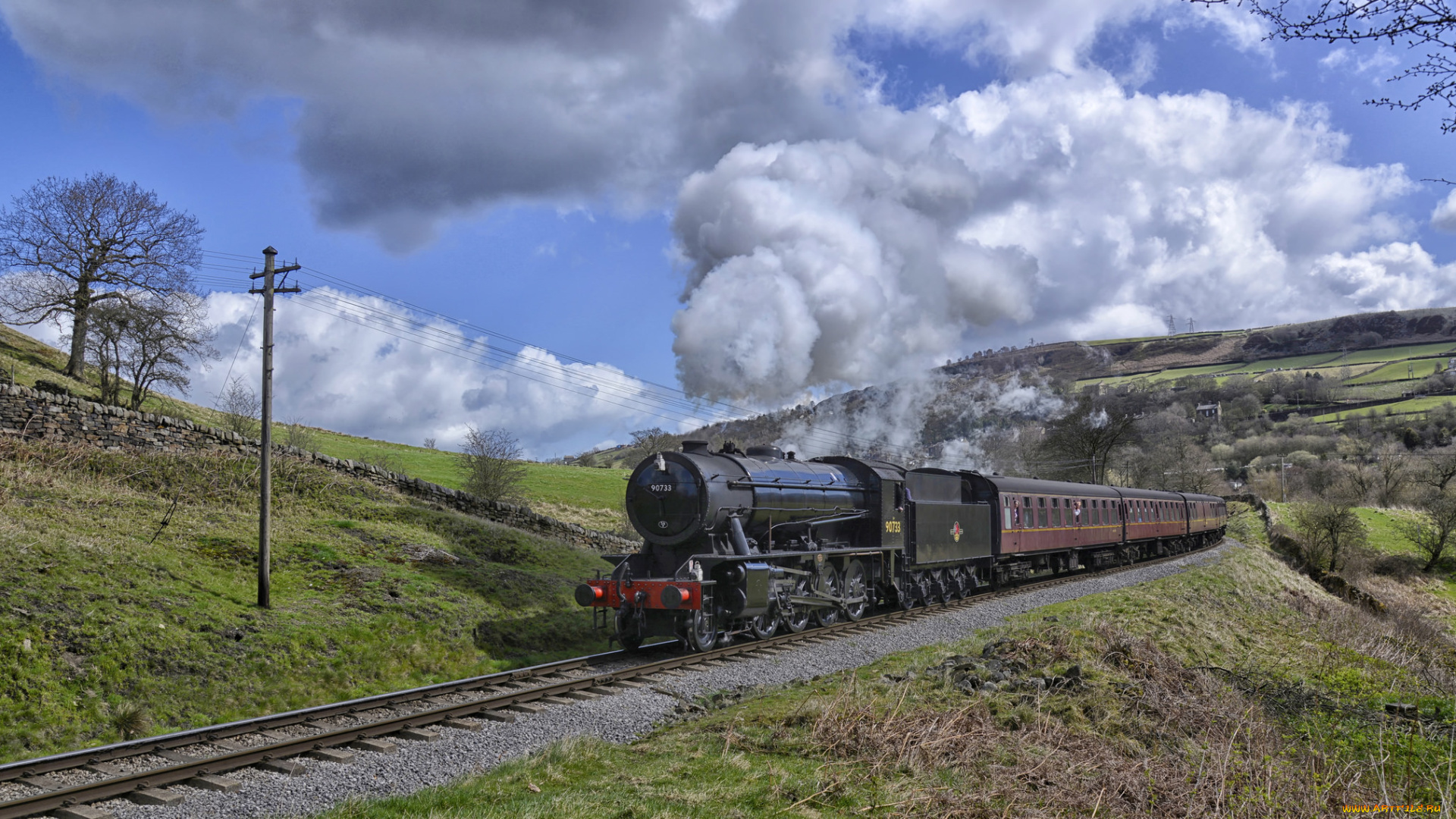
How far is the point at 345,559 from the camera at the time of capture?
53.4 ft

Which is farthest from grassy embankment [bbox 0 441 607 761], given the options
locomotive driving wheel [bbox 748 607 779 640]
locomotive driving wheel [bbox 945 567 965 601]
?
locomotive driving wheel [bbox 945 567 965 601]

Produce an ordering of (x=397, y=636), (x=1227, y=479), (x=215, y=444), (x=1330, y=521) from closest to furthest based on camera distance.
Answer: (x=397, y=636) < (x=215, y=444) < (x=1330, y=521) < (x=1227, y=479)

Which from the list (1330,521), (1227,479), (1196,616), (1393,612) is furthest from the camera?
(1227,479)

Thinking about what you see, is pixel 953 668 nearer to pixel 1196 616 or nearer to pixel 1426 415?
pixel 1196 616

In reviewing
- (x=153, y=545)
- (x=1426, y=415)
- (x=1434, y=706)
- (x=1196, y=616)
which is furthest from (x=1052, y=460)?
(x=1426, y=415)

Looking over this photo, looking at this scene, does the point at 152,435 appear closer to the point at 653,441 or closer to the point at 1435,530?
the point at 653,441

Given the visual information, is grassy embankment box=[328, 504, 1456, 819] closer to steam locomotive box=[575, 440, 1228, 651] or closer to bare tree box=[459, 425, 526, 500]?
steam locomotive box=[575, 440, 1228, 651]

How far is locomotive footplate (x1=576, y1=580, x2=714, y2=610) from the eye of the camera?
509 inches

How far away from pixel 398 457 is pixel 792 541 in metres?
32.2

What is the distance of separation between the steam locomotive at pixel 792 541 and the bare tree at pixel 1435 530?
33521 millimetres

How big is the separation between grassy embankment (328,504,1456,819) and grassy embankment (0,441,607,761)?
543 cm

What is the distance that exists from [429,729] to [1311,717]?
9.67 metres

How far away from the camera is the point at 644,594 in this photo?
13.3 metres

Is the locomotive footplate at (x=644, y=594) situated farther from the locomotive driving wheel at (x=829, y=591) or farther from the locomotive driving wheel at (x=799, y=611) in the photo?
the locomotive driving wheel at (x=829, y=591)
